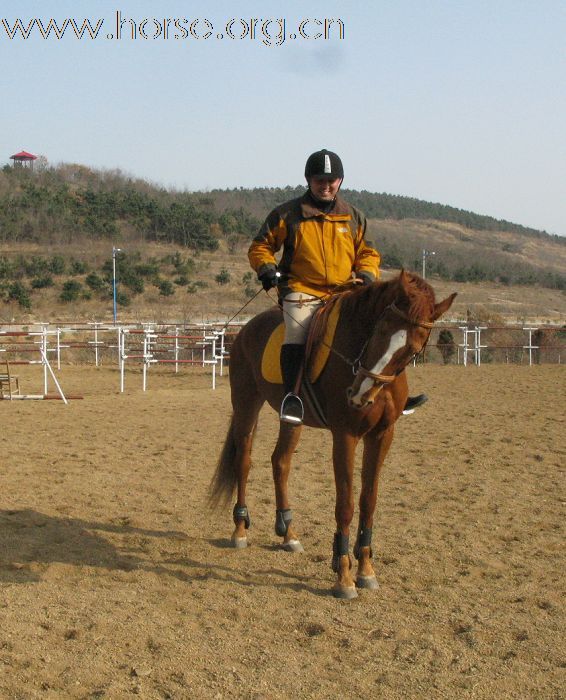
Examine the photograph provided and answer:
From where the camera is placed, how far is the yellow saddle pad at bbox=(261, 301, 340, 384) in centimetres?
477

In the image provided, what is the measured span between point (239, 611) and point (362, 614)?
0.64 metres

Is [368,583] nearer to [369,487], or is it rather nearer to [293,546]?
[369,487]

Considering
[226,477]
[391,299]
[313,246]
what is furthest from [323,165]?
[226,477]

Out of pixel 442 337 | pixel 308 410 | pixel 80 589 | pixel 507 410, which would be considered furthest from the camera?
pixel 442 337

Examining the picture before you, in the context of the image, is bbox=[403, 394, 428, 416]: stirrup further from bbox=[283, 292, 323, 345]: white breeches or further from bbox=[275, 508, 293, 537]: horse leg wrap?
bbox=[275, 508, 293, 537]: horse leg wrap

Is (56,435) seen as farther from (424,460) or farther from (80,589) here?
(80,589)

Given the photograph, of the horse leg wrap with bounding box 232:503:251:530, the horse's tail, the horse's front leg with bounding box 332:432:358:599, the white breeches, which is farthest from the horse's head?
the horse's tail

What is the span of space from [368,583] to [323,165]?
248cm

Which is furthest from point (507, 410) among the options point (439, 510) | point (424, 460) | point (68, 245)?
point (68, 245)

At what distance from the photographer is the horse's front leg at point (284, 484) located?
5495 millimetres

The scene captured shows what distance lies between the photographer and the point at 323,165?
492cm

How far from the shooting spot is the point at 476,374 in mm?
19688

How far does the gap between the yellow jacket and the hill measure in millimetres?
24239

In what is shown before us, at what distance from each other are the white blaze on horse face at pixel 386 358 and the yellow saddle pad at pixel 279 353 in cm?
53
